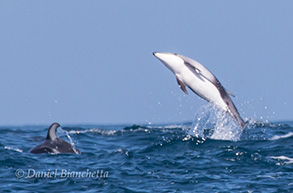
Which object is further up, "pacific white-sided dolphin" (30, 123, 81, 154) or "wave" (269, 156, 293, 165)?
"pacific white-sided dolphin" (30, 123, 81, 154)

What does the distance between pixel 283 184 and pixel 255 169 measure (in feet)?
6.24

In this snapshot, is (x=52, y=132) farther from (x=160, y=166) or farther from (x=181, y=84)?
(x=181, y=84)

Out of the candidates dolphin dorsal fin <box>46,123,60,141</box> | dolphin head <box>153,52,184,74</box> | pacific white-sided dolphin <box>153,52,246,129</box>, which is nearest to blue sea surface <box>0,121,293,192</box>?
dolphin dorsal fin <box>46,123,60,141</box>

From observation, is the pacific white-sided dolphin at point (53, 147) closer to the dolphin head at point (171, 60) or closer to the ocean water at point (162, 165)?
the ocean water at point (162, 165)

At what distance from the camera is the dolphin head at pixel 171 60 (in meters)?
18.3

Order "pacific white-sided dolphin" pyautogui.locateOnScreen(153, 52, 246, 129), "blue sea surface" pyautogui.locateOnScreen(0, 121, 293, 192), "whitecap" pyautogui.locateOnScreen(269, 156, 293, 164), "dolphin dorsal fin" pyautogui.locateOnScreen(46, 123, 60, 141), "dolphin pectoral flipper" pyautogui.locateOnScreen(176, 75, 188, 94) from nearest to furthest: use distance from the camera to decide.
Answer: "blue sea surface" pyautogui.locateOnScreen(0, 121, 293, 192) < "whitecap" pyautogui.locateOnScreen(269, 156, 293, 164) < "dolphin pectoral flipper" pyautogui.locateOnScreen(176, 75, 188, 94) < "pacific white-sided dolphin" pyautogui.locateOnScreen(153, 52, 246, 129) < "dolphin dorsal fin" pyautogui.locateOnScreen(46, 123, 60, 141)

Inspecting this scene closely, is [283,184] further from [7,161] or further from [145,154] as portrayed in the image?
[7,161]

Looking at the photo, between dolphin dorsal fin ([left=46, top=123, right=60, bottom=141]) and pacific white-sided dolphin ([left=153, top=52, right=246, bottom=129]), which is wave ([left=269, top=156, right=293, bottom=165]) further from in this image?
dolphin dorsal fin ([left=46, top=123, right=60, bottom=141])

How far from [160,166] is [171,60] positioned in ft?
12.2

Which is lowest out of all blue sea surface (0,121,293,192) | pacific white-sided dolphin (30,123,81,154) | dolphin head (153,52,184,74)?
blue sea surface (0,121,293,192)

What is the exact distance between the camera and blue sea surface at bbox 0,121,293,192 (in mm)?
14273

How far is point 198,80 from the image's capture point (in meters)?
18.3

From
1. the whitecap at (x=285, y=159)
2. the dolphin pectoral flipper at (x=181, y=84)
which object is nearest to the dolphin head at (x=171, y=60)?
the dolphin pectoral flipper at (x=181, y=84)

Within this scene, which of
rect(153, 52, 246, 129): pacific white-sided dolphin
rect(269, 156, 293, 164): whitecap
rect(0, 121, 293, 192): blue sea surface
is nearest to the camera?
rect(0, 121, 293, 192): blue sea surface
